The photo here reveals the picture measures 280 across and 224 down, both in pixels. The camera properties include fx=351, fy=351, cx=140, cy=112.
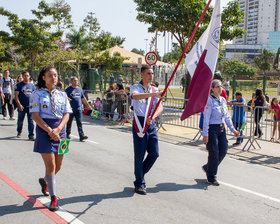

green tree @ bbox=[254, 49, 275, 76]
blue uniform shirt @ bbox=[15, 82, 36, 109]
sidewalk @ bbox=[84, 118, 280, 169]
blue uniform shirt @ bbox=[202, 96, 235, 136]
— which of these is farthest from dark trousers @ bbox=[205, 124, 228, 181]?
green tree @ bbox=[254, 49, 275, 76]

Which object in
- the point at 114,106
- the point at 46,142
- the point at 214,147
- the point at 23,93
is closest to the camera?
the point at 46,142

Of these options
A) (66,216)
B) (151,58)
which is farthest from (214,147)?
(151,58)

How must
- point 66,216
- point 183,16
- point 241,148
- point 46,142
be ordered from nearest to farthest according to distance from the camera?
point 66,216 < point 46,142 < point 241,148 < point 183,16

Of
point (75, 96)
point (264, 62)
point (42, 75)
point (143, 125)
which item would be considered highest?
point (264, 62)

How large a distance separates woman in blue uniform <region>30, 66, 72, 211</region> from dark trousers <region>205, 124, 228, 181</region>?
8.21ft

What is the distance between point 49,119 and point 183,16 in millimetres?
13377

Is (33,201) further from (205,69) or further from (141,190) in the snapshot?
(205,69)

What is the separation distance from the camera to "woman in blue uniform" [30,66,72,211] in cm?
462

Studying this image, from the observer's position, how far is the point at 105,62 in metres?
30.7

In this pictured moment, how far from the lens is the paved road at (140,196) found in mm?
4629

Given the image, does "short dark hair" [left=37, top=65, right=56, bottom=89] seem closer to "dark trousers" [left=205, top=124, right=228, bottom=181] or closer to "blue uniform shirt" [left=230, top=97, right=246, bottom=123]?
"dark trousers" [left=205, top=124, right=228, bottom=181]

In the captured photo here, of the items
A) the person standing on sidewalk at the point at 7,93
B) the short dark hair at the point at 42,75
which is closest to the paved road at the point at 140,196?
the short dark hair at the point at 42,75

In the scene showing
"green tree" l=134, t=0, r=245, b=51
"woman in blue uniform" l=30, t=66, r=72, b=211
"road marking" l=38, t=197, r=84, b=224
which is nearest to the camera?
"road marking" l=38, t=197, r=84, b=224

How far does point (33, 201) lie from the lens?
5.04m
